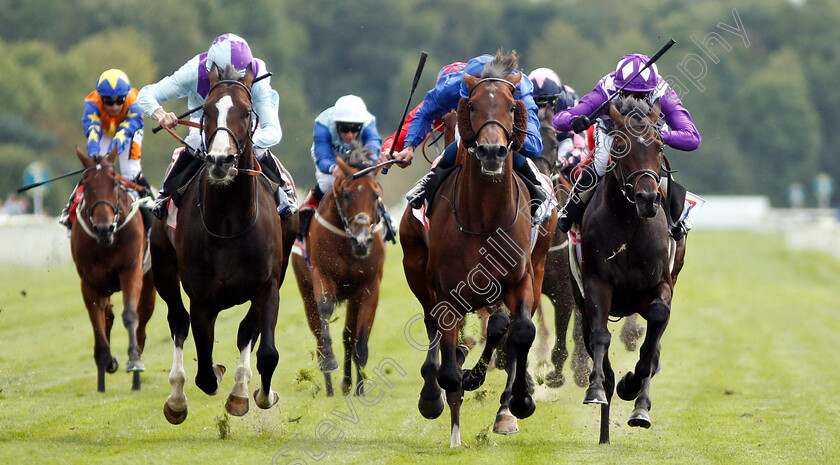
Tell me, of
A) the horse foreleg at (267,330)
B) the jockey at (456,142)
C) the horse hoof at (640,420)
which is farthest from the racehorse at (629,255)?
the horse foreleg at (267,330)

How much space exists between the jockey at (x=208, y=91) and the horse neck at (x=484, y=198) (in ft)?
4.13

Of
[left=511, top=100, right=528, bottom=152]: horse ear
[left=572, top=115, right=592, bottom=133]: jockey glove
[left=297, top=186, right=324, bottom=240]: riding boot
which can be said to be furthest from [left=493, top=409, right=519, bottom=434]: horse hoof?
[left=297, top=186, right=324, bottom=240]: riding boot

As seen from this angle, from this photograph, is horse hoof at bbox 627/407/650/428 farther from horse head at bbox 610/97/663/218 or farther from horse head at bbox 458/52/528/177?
horse head at bbox 458/52/528/177

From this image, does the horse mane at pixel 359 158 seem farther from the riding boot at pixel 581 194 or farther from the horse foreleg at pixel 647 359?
the horse foreleg at pixel 647 359

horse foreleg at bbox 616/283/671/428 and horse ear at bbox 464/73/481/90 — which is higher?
horse ear at bbox 464/73/481/90

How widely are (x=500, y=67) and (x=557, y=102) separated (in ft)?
12.5

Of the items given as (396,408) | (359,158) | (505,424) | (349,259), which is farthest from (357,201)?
(505,424)

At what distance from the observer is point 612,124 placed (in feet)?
25.8

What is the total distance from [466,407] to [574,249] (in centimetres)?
185

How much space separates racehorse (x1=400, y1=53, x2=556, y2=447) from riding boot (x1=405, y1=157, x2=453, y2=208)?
0.41 ft

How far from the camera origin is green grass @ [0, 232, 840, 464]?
711 centimetres

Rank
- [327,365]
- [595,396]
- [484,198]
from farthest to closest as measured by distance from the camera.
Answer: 1. [327,365]
2. [595,396]
3. [484,198]

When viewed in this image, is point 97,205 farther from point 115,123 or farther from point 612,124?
point 612,124

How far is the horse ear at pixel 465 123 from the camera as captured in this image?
6629mm
